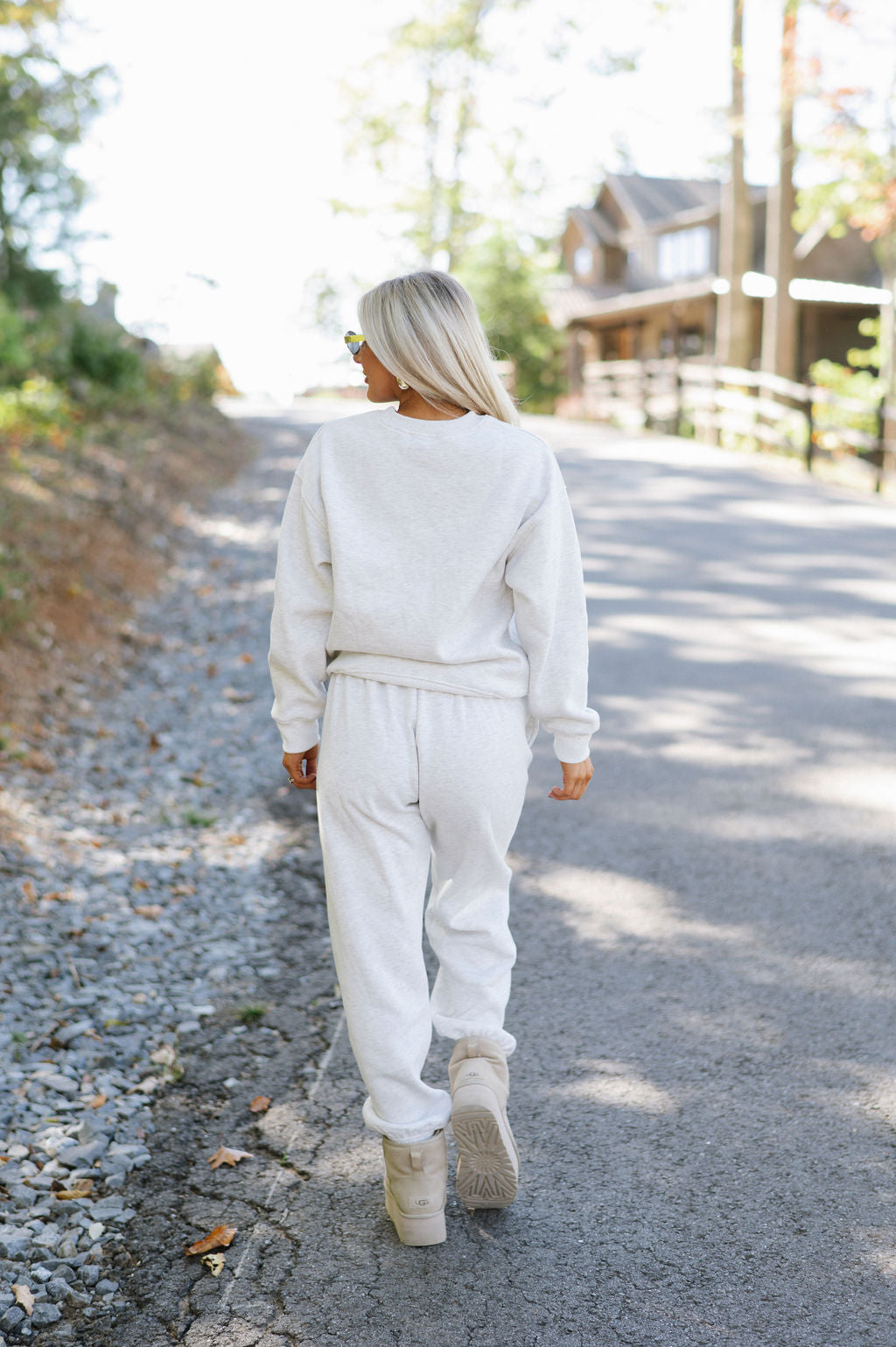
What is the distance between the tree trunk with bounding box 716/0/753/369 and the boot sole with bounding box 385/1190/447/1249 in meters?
21.5

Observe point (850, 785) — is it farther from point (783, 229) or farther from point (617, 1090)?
point (783, 229)

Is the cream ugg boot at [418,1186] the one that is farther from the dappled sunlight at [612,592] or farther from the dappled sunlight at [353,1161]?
the dappled sunlight at [612,592]

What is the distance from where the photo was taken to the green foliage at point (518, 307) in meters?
40.5

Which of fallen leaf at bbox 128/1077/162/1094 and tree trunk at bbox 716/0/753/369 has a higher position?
tree trunk at bbox 716/0/753/369

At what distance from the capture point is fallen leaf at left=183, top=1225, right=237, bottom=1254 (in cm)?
279

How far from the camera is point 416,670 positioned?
8.43ft

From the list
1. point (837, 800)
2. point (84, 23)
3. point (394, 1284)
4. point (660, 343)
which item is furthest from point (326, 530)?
point (660, 343)

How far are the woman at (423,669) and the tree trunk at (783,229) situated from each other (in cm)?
1973

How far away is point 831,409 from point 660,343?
59.6 feet

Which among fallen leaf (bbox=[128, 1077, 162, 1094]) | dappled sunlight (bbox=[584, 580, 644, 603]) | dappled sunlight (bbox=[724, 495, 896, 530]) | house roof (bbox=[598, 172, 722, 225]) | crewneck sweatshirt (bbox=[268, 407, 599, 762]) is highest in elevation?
house roof (bbox=[598, 172, 722, 225])

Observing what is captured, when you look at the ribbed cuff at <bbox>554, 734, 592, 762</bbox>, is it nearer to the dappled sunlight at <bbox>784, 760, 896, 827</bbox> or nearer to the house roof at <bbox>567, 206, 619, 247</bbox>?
the dappled sunlight at <bbox>784, 760, 896, 827</bbox>

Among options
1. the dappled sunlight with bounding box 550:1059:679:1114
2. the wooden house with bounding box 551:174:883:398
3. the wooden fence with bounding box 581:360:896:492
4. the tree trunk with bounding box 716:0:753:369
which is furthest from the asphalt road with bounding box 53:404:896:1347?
the wooden house with bounding box 551:174:883:398

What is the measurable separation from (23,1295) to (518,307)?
40992 mm

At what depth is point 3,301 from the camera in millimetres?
14930
